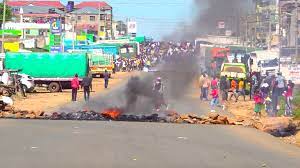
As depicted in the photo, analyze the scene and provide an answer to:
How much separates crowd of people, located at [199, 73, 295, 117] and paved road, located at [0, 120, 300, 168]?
767 cm

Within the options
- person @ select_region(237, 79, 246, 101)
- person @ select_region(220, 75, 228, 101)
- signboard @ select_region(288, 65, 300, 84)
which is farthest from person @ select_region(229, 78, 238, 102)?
signboard @ select_region(288, 65, 300, 84)

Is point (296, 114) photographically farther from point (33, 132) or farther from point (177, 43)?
point (33, 132)

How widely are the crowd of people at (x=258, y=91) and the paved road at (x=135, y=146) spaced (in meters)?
7.67

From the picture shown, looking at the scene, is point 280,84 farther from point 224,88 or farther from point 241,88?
point 241,88

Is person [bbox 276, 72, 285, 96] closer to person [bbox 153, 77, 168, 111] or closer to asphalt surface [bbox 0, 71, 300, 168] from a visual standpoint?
person [bbox 153, 77, 168, 111]

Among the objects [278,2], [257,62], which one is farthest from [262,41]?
[257,62]

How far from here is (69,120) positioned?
23.5 metres

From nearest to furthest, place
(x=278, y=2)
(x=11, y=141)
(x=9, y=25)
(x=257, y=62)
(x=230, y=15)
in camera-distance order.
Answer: (x=11, y=141)
(x=230, y=15)
(x=257, y=62)
(x=278, y=2)
(x=9, y=25)

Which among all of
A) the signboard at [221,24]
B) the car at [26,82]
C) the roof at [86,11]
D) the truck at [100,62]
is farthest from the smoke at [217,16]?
the roof at [86,11]

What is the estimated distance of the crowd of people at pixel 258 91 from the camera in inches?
1143

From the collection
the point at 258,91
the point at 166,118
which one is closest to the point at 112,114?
the point at 166,118

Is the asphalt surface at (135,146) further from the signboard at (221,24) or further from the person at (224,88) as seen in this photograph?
the person at (224,88)

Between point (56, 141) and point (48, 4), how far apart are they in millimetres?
162021

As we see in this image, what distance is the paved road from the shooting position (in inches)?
498
